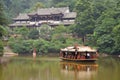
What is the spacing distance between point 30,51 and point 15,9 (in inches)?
1392

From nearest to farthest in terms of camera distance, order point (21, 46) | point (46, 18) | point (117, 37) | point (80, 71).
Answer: point (80, 71) → point (117, 37) → point (21, 46) → point (46, 18)

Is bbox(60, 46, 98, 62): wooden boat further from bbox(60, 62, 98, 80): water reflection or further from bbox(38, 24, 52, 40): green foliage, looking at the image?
bbox(38, 24, 52, 40): green foliage

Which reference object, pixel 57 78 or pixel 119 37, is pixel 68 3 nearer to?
pixel 119 37

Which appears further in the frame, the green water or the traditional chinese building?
the traditional chinese building

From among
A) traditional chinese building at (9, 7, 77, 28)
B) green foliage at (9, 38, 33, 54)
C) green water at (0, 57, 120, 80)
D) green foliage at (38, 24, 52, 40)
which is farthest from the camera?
traditional chinese building at (9, 7, 77, 28)

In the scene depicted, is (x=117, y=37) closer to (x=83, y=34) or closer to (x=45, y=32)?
(x=83, y=34)

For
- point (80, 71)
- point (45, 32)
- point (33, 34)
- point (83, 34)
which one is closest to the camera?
point (80, 71)

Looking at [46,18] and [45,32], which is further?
[46,18]

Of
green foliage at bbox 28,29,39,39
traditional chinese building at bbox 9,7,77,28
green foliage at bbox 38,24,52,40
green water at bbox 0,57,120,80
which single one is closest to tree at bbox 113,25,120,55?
green foliage at bbox 38,24,52,40

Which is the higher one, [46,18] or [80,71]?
[46,18]

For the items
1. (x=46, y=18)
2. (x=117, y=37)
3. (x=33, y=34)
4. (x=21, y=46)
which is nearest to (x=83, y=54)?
(x=117, y=37)

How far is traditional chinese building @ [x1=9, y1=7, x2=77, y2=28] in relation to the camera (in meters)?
67.7

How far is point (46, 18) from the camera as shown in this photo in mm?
70438

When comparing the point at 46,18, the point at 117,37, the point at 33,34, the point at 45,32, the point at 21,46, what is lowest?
the point at 21,46
